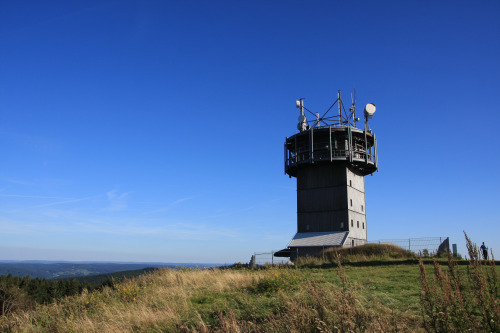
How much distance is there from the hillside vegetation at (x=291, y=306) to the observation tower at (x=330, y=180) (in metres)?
22.1

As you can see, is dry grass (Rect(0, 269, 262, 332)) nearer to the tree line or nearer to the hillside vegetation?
the hillside vegetation

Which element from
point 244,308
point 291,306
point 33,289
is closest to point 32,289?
point 33,289

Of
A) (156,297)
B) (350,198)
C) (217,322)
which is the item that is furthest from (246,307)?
(350,198)

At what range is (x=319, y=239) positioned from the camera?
125ft

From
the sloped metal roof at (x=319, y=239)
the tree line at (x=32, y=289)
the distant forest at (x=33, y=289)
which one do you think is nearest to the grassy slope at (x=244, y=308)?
the distant forest at (x=33, y=289)

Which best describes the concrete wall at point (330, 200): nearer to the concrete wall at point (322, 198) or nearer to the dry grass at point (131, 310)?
the concrete wall at point (322, 198)

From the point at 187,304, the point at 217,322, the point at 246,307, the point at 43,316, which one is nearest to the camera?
the point at 217,322

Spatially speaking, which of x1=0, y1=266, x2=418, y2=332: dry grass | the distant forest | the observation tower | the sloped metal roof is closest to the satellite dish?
the observation tower

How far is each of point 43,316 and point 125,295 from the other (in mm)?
2738

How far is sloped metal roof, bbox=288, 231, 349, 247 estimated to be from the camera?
3658 cm

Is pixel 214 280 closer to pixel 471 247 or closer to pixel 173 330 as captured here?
pixel 173 330

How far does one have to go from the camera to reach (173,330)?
9.62m

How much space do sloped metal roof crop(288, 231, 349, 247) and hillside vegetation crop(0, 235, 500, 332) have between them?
20417mm

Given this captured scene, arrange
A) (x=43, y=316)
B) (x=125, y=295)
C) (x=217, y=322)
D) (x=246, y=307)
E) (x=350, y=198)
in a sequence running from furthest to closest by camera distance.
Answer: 1. (x=350, y=198)
2. (x=125, y=295)
3. (x=43, y=316)
4. (x=246, y=307)
5. (x=217, y=322)
